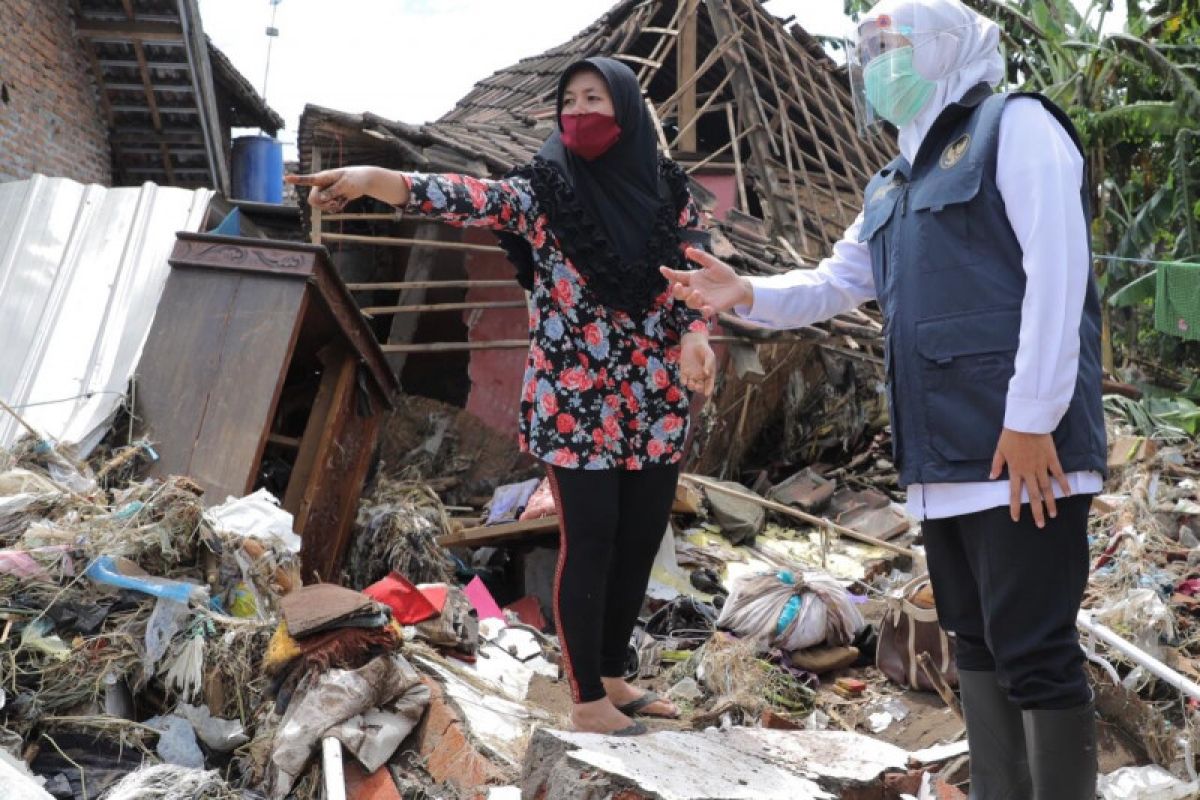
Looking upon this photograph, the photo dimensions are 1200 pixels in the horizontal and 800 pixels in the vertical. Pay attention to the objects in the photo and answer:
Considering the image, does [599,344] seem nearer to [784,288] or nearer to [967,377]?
[784,288]

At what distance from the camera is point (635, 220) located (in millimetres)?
2949

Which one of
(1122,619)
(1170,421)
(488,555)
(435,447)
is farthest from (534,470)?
(1170,421)

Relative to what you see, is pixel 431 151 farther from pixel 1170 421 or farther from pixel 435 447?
pixel 1170 421

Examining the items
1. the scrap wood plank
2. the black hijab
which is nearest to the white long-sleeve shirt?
the black hijab

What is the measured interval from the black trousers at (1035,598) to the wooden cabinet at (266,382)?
2.93 m

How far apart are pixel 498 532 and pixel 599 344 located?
2715 mm

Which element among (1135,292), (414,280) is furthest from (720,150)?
(1135,292)

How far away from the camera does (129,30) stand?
1055 cm

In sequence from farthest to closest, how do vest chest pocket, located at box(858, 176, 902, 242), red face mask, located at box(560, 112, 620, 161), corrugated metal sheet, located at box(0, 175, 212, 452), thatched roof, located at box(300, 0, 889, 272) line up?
thatched roof, located at box(300, 0, 889, 272) < corrugated metal sheet, located at box(0, 175, 212, 452) < red face mask, located at box(560, 112, 620, 161) < vest chest pocket, located at box(858, 176, 902, 242)

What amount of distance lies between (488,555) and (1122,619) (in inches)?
127

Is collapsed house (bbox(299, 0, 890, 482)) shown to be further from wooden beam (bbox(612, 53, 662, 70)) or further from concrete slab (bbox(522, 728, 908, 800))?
concrete slab (bbox(522, 728, 908, 800))

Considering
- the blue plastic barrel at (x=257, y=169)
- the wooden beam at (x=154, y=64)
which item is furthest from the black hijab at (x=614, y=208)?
the blue plastic barrel at (x=257, y=169)

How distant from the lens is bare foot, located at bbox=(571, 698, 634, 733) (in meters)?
2.76

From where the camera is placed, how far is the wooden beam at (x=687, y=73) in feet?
33.1
